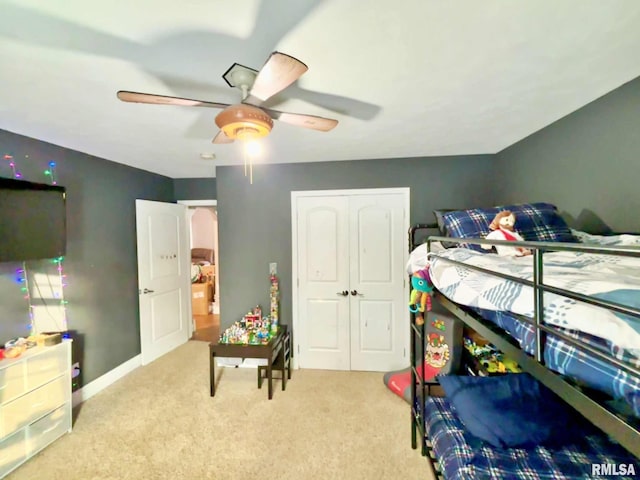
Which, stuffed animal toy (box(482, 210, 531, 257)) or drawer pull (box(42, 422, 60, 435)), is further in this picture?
drawer pull (box(42, 422, 60, 435))

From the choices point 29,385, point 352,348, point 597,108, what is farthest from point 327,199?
point 29,385

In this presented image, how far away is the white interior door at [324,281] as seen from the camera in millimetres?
2979

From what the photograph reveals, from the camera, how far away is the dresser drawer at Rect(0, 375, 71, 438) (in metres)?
1.69

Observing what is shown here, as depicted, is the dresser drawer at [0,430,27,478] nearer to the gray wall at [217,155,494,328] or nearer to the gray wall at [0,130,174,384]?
the gray wall at [0,130,174,384]

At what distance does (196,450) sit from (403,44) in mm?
2803

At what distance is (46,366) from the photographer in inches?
76.1

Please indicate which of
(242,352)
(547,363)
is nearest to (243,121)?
(547,363)

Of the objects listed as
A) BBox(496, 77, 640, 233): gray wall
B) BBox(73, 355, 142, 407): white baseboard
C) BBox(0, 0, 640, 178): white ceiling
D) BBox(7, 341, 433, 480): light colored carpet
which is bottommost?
BBox(7, 341, 433, 480): light colored carpet

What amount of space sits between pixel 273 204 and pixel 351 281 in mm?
1279

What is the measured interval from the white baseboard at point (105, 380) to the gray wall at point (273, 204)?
109 cm

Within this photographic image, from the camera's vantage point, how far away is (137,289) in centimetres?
318

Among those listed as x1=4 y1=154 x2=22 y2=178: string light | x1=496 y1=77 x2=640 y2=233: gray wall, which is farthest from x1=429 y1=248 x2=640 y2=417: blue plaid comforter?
x1=4 y1=154 x2=22 y2=178: string light

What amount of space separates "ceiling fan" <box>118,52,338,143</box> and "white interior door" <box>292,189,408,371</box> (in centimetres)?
160

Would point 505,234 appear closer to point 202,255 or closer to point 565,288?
point 565,288
